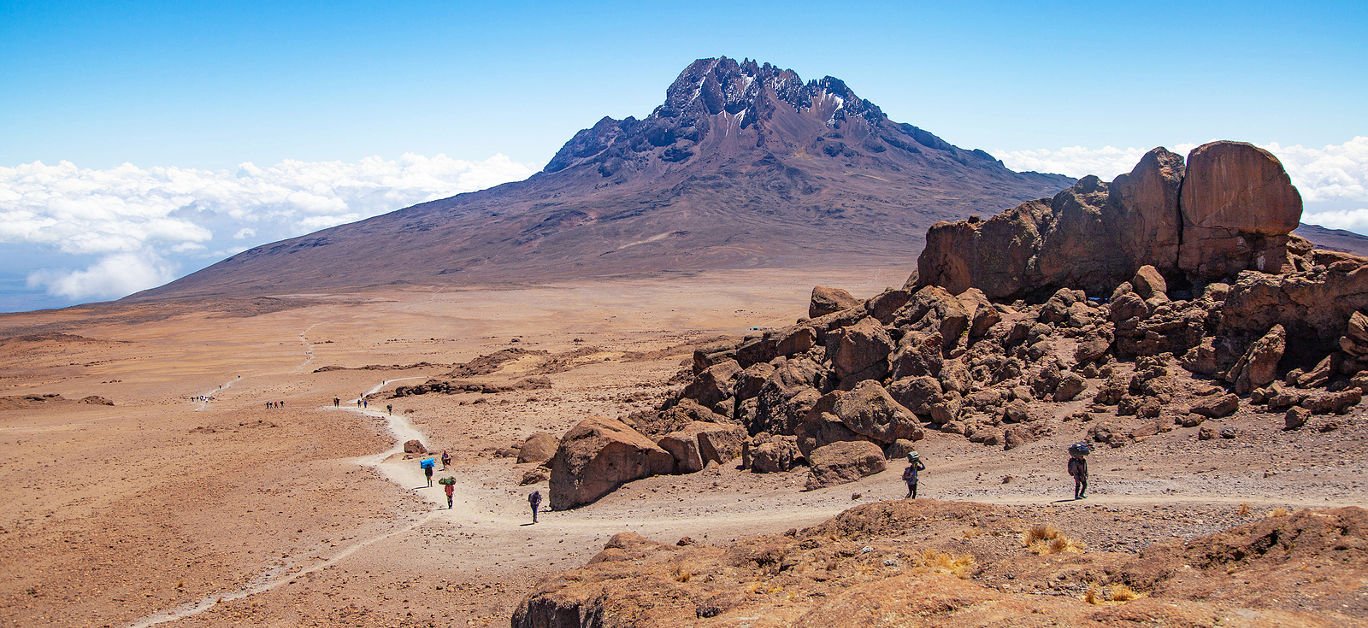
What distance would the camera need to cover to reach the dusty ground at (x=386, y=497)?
11289mm

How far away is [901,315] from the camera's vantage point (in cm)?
2070

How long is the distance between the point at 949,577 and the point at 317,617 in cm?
933

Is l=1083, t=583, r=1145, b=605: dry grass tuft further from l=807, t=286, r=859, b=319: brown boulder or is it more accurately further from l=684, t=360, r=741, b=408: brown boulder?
l=807, t=286, r=859, b=319: brown boulder

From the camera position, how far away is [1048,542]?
8.31m

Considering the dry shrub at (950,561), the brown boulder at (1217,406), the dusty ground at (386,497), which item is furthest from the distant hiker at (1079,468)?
the brown boulder at (1217,406)

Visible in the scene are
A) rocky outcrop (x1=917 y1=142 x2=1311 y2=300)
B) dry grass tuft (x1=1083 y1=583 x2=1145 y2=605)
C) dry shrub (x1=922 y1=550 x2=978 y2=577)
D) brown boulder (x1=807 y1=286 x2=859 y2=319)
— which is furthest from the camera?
brown boulder (x1=807 y1=286 x2=859 y2=319)

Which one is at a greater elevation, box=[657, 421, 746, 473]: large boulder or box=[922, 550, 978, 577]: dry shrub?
box=[922, 550, 978, 577]: dry shrub

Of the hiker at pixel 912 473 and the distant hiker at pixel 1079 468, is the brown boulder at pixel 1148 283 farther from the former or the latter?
the hiker at pixel 912 473

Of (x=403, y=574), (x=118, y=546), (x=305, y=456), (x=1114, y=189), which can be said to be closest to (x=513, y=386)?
(x=305, y=456)

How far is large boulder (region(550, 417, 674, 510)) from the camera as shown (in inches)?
650

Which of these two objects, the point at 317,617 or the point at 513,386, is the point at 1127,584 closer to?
the point at 317,617

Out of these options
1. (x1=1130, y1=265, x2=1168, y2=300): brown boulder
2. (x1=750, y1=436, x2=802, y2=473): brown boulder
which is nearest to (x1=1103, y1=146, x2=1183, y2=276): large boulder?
(x1=1130, y1=265, x2=1168, y2=300): brown boulder

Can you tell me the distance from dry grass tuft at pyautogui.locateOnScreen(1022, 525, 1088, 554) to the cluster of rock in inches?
223

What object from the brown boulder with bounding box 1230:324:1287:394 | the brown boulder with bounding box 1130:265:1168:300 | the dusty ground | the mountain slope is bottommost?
the dusty ground
